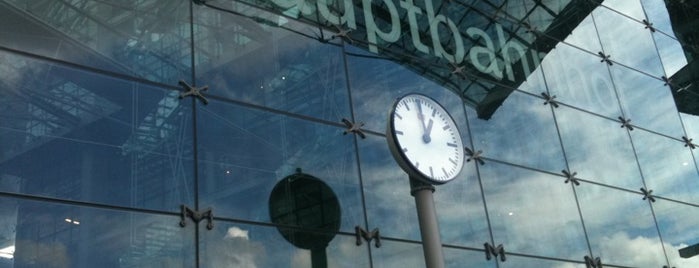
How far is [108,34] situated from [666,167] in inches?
509

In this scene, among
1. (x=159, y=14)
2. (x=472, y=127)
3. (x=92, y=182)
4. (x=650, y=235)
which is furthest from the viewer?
(x=650, y=235)

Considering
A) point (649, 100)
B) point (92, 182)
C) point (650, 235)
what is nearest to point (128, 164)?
point (92, 182)

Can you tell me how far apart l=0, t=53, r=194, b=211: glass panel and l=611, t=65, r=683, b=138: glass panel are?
11.6 metres

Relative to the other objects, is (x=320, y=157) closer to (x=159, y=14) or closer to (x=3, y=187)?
(x=159, y=14)

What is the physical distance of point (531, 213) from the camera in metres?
14.5

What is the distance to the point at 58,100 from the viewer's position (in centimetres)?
956

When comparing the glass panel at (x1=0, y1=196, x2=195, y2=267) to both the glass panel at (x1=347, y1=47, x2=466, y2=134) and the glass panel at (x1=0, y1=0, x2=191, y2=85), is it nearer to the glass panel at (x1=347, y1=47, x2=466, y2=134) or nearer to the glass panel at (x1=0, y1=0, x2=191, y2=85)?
the glass panel at (x1=0, y1=0, x2=191, y2=85)

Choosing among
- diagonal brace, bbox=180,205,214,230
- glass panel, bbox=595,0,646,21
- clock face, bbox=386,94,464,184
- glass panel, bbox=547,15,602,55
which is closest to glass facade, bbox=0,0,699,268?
diagonal brace, bbox=180,205,214,230

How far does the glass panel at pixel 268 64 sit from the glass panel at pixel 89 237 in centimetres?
227

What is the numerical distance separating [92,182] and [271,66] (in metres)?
3.54

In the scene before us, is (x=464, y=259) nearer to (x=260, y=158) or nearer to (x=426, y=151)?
(x=260, y=158)

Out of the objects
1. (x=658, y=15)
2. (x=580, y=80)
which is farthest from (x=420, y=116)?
(x=658, y=15)

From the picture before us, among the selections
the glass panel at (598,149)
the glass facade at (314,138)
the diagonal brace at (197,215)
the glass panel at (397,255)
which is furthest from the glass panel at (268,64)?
the glass panel at (598,149)

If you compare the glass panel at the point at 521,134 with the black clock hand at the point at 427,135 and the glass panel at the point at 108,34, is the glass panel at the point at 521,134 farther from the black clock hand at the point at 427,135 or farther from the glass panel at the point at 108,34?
the glass panel at the point at 108,34
